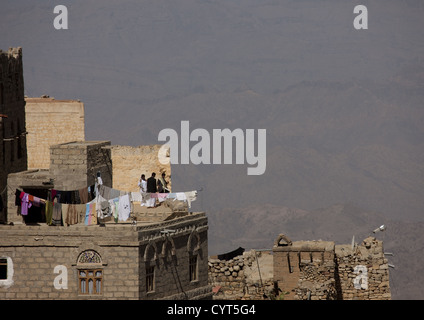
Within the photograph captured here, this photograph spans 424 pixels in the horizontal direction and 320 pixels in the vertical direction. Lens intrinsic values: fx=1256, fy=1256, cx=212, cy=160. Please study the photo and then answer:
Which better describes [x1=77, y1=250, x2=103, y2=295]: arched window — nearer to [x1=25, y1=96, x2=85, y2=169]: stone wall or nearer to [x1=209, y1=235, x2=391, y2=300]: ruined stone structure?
[x1=209, y1=235, x2=391, y2=300]: ruined stone structure

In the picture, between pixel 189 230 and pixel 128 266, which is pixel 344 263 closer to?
pixel 189 230

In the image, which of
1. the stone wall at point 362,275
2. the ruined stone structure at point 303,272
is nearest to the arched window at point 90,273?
the ruined stone structure at point 303,272

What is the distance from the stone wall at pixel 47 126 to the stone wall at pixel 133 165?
10047mm

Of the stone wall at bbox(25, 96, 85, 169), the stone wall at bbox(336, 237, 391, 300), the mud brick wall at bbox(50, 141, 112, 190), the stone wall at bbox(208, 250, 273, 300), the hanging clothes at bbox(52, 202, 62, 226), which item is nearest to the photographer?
the hanging clothes at bbox(52, 202, 62, 226)

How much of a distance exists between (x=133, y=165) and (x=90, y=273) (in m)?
15.5

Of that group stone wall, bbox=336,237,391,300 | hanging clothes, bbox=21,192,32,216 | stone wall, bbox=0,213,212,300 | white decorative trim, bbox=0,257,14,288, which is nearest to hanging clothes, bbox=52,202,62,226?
stone wall, bbox=0,213,212,300

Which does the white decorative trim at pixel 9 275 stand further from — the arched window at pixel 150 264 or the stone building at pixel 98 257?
the arched window at pixel 150 264

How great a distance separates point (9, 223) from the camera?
5575cm

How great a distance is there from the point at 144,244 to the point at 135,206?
5.09 meters

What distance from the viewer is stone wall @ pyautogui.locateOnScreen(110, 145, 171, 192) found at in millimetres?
66812

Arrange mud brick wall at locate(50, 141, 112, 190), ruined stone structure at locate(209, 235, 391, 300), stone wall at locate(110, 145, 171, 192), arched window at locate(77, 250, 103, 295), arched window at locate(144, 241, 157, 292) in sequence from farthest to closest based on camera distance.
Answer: stone wall at locate(110, 145, 171, 192) < ruined stone structure at locate(209, 235, 391, 300) < mud brick wall at locate(50, 141, 112, 190) < arched window at locate(144, 241, 157, 292) < arched window at locate(77, 250, 103, 295)

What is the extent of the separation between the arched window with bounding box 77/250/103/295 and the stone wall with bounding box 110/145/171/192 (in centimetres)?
1403

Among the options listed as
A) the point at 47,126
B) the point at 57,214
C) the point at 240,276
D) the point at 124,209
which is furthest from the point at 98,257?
the point at 47,126
